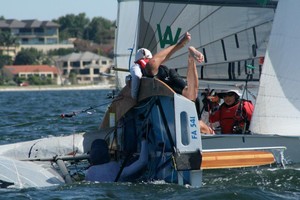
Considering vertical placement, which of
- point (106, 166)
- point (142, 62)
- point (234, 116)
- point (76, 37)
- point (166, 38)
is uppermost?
point (76, 37)

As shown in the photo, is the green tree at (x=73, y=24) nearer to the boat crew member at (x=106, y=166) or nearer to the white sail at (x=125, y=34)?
the white sail at (x=125, y=34)

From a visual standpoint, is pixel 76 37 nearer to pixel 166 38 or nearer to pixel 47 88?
pixel 47 88

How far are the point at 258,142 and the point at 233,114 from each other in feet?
2.20

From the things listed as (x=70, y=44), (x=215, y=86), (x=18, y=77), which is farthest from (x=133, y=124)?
(x=70, y=44)

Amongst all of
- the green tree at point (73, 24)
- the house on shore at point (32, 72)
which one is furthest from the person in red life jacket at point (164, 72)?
the green tree at point (73, 24)

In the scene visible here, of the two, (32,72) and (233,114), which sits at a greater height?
(233,114)

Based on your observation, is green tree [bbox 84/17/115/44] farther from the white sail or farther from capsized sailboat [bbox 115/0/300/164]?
capsized sailboat [bbox 115/0/300/164]

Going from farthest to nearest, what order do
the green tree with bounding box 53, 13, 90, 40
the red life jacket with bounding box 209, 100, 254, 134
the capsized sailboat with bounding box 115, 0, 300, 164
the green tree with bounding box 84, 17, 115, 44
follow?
the green tree with bounding box 53, 13, 90, 40 → the green tree with bounding box 84, 17, 115, 44 → the capsized sailboat with bounding box 115, 0, 300, 164 → the red life jacket with bounding box 209, 100, 254, 134

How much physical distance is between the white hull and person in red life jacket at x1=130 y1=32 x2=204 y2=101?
1.31 metres

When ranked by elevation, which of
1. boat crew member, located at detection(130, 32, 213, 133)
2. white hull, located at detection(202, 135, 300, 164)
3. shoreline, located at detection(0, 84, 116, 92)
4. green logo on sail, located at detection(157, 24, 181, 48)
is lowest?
shoreline, located at detection(0, 84, 116, 92)

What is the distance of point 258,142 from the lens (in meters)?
10.6

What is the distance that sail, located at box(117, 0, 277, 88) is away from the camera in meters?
13.2

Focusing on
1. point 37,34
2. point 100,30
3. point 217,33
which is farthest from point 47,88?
point 217,33

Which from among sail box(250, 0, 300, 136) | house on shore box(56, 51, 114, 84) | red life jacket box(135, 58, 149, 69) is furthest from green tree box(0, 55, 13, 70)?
red life jacket box(135, 58, 149, 69)
